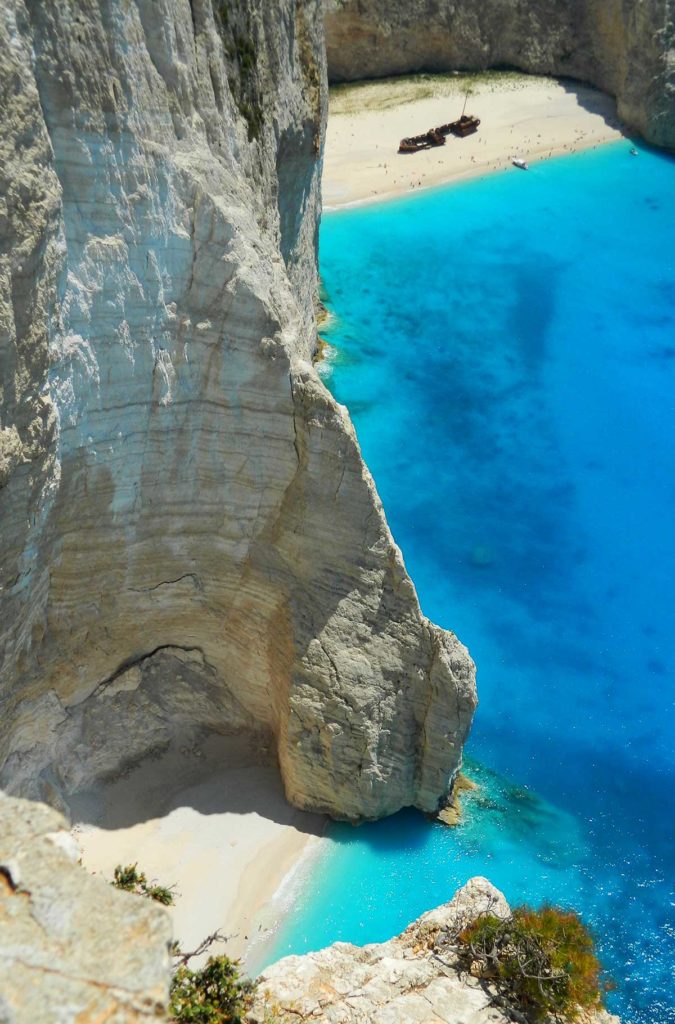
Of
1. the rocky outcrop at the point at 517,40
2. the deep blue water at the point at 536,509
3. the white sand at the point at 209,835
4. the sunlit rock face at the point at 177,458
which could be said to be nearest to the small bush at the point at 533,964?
the deep blue water at the point at 536,509

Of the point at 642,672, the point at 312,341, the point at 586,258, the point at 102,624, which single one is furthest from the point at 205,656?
the point at 586,258

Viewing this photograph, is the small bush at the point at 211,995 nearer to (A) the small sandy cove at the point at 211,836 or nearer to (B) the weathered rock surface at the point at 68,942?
(A) the small sandy cove at the point at 211,836

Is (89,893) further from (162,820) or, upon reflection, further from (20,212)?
(162,820)

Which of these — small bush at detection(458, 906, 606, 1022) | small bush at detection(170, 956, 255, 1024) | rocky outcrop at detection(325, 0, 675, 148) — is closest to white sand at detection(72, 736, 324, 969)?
small bush at detection(170, 956, 255, 1024)

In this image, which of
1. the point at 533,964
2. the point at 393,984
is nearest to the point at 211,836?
the point at 393,984

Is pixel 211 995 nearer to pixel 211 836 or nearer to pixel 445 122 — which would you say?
pixel 211 836
